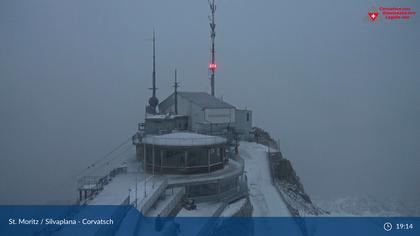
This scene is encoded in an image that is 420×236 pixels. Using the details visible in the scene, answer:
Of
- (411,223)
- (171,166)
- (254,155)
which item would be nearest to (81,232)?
(171,166)

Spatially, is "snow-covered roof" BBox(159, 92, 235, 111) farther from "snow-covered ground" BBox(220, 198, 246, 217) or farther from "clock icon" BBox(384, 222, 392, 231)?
"clock icon" BBox(384, 222, 392, 231)

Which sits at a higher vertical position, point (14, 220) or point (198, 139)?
point (198, 139)

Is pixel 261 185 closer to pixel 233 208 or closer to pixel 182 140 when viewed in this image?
pixel 233 208

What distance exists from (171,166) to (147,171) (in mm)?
1472

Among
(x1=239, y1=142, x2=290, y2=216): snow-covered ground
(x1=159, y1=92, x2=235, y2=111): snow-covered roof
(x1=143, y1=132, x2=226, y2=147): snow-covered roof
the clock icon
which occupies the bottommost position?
(x1=239, y1=142, x2=290, y2=216): snow-covered ground

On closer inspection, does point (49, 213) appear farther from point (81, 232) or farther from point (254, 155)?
point (254, 155)

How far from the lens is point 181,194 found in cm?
1423

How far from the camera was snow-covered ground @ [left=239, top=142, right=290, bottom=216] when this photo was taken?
1584 cm

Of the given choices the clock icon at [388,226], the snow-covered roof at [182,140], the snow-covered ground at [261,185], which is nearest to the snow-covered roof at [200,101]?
the snow-covered ground at [261,185]

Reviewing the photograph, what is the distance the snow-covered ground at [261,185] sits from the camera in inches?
623

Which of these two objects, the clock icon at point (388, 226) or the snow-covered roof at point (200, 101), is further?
the snow-covered roof at point (200, 101)

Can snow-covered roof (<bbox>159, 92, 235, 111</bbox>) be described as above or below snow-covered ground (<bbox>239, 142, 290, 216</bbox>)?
above

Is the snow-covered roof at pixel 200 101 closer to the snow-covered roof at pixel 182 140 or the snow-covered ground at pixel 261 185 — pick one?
the snow-covered ground at pixel 261 185

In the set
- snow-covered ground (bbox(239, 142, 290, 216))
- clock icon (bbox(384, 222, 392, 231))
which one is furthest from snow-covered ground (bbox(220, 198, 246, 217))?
clock icon (bbox(384, 222, 392, 231))
